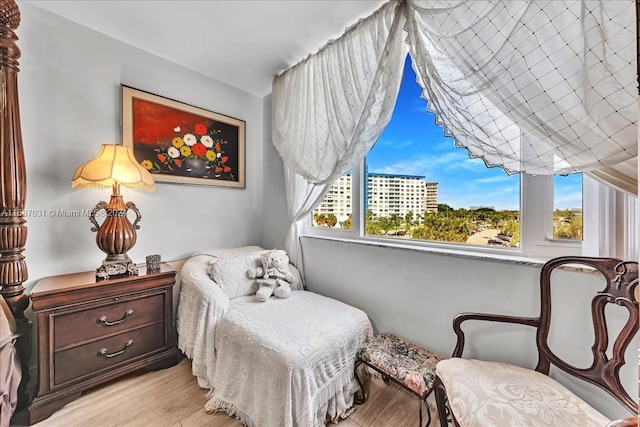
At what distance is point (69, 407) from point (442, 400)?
6.77 feet

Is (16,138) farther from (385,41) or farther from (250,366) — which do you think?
(385,41)

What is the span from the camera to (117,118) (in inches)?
73.3

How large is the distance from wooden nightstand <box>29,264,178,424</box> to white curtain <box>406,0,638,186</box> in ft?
7.04

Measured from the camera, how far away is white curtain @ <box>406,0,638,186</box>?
2.78 ft

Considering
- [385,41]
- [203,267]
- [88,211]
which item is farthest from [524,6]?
[88,211]

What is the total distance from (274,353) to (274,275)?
29.0 inches

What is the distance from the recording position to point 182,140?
214cm

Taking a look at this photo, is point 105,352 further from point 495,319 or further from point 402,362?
point 495,319

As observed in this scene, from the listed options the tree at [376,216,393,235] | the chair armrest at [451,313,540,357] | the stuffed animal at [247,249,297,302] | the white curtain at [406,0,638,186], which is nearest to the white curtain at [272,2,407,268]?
the white curtain at [406,0,638,186]

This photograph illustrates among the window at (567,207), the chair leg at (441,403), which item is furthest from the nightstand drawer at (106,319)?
the window at (567,207)

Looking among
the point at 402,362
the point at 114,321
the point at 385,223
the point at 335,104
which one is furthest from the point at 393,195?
the point at 114,321

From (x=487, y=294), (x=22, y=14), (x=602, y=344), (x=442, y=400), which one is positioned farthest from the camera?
(x=22, y=14)

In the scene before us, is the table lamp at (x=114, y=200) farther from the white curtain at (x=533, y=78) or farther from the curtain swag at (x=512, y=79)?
the white curtain at (x=533, y=78)

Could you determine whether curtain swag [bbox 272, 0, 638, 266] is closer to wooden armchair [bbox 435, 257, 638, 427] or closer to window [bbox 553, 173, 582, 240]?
window [bbox 553, 173, 582, 240]
